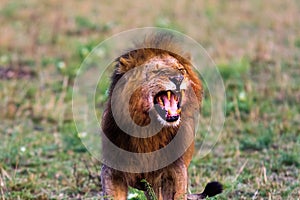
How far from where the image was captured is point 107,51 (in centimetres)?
962

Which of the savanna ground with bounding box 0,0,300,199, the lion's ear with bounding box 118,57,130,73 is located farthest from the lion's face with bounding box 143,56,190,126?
the savanna ground with bounding box 0,0,300,199

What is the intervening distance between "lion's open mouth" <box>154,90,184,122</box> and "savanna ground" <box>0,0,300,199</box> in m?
1.41

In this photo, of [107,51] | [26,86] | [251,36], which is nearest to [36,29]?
[107,51]

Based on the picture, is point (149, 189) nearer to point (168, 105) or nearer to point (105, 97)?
point (168, 105)

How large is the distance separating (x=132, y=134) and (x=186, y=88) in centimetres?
41

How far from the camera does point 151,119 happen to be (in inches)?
145

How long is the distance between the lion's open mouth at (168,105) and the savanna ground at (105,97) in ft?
4.64

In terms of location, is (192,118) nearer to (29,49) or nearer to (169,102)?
(169,102)

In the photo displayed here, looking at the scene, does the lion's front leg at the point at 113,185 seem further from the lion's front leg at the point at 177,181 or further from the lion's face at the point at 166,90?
the lion's face at the point at 166,90

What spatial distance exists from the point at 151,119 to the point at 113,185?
50 cm

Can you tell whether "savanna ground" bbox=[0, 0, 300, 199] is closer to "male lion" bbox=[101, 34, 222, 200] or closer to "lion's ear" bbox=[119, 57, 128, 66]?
"male lion" bbox=[101, 34, 222, 200]

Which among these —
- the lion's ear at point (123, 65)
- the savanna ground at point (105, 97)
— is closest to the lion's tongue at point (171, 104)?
the lion's ear at point (123, 65)

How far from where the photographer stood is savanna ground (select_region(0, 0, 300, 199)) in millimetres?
5613

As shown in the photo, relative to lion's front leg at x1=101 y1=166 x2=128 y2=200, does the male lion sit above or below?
above
